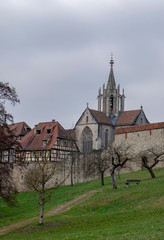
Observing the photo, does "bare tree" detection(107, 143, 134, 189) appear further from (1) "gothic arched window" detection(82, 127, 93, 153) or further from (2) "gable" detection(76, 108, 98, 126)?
(2) "gable" detection(76, 108, 98, 126)

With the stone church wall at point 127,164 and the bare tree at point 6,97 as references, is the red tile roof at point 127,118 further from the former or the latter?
the bare tree at point 6,97

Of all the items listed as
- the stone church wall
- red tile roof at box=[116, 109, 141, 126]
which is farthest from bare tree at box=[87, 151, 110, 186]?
red tile roof at box=[116, 109, 141, 126]

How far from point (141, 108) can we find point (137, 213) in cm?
5078

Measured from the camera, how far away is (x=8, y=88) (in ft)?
82.8

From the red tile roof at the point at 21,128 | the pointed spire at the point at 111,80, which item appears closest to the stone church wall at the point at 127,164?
the red tile roof at the point at 21,128

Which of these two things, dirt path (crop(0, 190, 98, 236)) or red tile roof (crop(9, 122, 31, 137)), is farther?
red tile roof (crop(9, 122, 31, 137))

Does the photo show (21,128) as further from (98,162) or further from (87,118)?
(98,162)

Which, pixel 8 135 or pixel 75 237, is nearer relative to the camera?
pixel 75 237

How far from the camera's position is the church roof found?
240ft

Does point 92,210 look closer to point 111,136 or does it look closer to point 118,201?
point 118,201

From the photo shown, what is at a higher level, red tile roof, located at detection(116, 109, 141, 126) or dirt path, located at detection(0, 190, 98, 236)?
red tile roof, located at detection(116, 109, 141, 126)

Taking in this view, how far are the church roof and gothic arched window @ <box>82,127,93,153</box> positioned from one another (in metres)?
2.23

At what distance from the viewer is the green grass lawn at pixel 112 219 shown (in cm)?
1741

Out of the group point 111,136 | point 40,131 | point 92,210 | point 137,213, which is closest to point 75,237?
point 137,213
